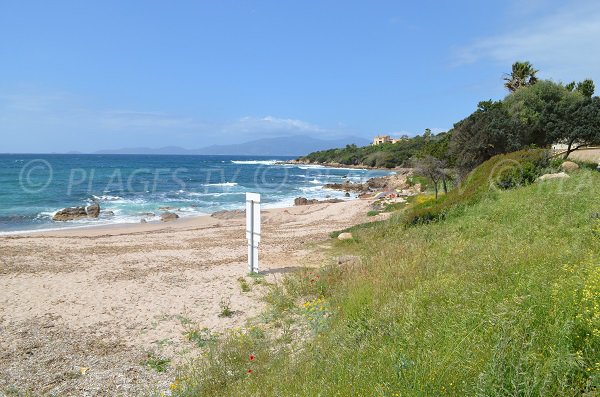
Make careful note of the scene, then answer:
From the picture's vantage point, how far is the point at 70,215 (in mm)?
28703

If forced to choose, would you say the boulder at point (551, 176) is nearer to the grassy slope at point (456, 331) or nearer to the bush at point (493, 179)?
the bush at point (493, 179)

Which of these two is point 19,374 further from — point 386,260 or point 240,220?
point 240,220

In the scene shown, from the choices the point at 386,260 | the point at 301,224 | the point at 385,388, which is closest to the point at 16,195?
the point at 301,224

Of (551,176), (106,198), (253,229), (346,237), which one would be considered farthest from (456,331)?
(106,198)

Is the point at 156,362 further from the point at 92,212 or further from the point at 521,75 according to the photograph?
the point at 521,75

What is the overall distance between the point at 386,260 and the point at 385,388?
5.26m

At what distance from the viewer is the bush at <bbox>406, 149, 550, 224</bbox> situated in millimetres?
14758

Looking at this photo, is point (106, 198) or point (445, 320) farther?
point (106, 198)

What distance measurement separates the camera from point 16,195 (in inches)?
1549

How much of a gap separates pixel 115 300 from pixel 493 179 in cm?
1429

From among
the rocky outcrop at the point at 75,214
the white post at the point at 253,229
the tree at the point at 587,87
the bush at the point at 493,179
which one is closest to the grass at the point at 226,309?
the white post at the point at 253,229

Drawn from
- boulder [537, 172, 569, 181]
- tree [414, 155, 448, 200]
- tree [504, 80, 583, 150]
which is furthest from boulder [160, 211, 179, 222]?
tree [504, 80, 583, 150]

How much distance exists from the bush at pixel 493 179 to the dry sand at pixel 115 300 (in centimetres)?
415

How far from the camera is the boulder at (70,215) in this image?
1102 inches
